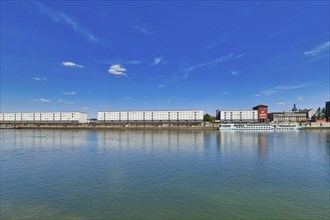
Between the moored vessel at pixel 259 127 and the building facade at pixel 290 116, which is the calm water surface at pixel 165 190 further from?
the building facade at pixel 290 116

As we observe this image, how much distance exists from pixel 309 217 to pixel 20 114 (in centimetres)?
17566

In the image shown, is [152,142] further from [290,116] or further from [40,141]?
[290,116]

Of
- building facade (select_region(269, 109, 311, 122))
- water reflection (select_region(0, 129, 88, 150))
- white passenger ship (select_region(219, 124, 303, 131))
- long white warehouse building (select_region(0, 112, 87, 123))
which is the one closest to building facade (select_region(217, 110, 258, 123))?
white passenger ship (select_region(219, 124, 303, 131))

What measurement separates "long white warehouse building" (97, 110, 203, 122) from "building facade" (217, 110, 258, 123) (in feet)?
50.7

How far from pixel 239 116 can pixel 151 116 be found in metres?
57.9

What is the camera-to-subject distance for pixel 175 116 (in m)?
134

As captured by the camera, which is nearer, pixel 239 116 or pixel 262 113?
pixel 262 113

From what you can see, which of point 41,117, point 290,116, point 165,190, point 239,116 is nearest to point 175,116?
point 239,116

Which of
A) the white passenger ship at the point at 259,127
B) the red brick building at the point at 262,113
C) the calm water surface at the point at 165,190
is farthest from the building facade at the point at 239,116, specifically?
the calm water surface at the point at 165,190

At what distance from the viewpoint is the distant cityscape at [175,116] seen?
421 ft

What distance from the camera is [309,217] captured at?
35.6 feet

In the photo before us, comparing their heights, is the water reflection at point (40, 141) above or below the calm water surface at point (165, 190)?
below

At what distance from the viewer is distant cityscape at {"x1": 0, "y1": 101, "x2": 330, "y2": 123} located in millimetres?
128250

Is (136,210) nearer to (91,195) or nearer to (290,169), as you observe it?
(91,195)
